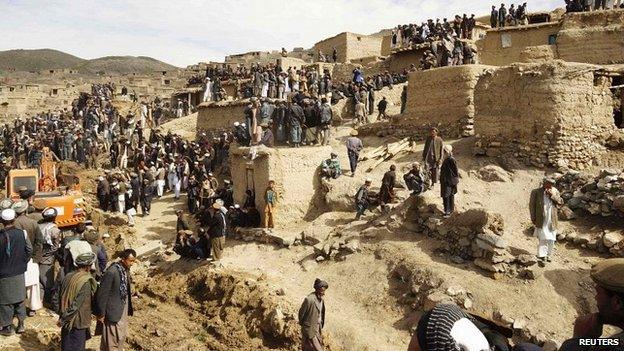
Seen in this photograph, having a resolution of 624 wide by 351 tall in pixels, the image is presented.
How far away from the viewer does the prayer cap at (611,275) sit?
7.77ft

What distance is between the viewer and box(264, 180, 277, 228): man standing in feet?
39.3

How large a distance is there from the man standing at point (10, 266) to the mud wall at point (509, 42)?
1924 centimetres

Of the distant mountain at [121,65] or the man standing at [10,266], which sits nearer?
the man standing at [10,266]

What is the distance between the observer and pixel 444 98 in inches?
597

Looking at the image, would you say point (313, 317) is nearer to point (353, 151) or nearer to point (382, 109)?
point (353, 151)

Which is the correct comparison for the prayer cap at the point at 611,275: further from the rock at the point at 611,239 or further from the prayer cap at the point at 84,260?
the rock at the point at 611,239

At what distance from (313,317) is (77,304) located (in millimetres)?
2945

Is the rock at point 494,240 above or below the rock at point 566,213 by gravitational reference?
below

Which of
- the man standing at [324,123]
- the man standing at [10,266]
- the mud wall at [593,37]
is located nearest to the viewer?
the man standing at [10,266]

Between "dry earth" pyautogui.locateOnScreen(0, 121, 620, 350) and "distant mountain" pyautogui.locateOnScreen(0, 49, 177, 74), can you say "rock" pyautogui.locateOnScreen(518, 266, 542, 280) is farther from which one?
"distant mountain" pyautogui.locateOnScreen(0, 49, 177, 74)

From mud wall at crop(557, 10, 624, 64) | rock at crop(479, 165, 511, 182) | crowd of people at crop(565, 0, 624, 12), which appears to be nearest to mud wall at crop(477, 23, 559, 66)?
crowd of people at crop(565, 0, 624, 12)

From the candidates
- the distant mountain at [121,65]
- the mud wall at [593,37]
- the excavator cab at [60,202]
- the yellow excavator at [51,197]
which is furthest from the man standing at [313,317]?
the distant mountain at [121,65]

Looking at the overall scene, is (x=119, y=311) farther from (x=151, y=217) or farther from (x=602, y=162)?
(x=602, y=162)

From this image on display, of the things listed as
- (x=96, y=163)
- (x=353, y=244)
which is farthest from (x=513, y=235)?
(x=96, y=163)
